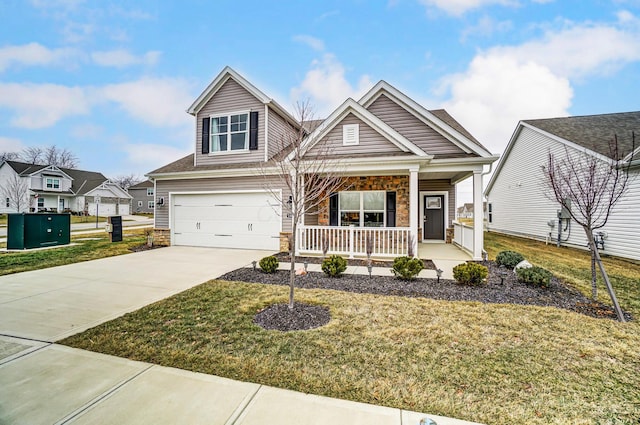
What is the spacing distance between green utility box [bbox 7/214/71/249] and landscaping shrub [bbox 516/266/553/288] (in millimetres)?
16699

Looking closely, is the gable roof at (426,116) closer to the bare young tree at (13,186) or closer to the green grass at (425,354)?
the green grass at (425,354)

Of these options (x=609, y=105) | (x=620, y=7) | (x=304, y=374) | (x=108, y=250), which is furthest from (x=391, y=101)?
(x=609, y=105)

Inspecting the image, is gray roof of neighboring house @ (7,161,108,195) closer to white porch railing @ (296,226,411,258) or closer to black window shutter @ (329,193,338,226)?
black window shutter @ (329,193,338,226)

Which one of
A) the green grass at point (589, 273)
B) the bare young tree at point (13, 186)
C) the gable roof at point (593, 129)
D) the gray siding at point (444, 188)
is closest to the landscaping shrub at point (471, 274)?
the green grass at point (589, 273)

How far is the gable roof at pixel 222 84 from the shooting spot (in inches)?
432

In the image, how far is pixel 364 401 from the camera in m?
2.36

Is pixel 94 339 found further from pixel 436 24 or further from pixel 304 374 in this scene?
pixel 436 24

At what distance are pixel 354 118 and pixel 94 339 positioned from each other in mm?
8737

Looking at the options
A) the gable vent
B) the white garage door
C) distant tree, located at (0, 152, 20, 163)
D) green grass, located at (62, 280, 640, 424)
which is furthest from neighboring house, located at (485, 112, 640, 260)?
distant tree, located at (0, 152, 20, 163)

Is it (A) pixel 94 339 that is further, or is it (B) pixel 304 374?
(A) pixel 94 339

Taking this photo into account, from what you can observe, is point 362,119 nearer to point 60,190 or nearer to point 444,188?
point 444,188

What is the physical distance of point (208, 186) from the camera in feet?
36.8

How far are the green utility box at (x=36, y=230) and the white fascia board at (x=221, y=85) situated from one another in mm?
7428

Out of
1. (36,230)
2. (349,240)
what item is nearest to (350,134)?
(349,240)
